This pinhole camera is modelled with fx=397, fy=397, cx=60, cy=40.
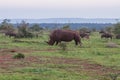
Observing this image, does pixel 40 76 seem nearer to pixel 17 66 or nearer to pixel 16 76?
pixel 16 76

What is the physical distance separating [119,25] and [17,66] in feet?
142

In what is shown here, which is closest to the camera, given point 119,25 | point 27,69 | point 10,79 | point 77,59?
point 10,79

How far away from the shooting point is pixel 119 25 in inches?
2355

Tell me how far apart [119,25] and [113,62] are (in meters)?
40.1

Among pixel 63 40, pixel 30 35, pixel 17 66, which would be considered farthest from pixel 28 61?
pixel 30 35

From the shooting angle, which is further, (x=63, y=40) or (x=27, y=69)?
(x=63, y=40)

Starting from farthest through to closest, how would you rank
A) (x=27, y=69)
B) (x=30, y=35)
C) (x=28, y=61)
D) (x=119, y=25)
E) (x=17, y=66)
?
(x=119, y=25) → (x=30, y=35) → (x=28, y=61) → (x=17, y=66) → (x=27, y=69)

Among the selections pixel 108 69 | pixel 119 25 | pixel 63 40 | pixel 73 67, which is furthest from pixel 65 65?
pixel 119 25

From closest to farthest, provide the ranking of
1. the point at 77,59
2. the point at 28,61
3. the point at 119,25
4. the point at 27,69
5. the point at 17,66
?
the point at 27,69 → the point at 17,66 → the point at 28,61 → the point at 77,59 → the point at 119,25

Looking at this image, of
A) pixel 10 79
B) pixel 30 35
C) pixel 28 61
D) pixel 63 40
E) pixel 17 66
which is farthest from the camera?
pixel 30 35

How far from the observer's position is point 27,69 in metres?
16.8

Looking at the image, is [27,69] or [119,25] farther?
[119,25]

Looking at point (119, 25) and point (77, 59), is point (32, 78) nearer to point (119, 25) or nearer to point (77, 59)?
point (77, 59)

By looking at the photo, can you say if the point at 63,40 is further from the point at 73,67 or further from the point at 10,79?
the point at 10,79
